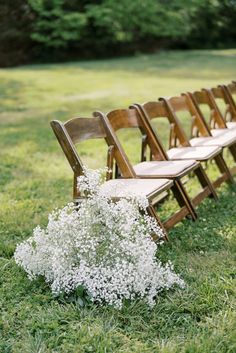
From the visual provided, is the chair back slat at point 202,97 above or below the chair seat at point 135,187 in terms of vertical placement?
below

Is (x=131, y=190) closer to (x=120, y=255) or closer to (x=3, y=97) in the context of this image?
(x=120, y=255)

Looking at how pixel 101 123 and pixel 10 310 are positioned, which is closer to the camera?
pixel 10 310

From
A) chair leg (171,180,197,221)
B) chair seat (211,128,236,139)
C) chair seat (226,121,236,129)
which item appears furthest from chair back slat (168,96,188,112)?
chair leg (171,180,197,221)

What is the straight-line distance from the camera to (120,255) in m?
3.36

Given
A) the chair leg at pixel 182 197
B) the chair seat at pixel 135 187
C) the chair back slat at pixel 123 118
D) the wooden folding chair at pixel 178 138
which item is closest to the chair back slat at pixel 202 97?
the wooden folding chair at pixel 178 138

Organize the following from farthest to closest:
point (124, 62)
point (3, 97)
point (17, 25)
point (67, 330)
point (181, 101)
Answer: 1. point (17, 25)
2. point (124, 62)
3. point (3, 97)
4. point (181, 101)
5. point (67, 330)

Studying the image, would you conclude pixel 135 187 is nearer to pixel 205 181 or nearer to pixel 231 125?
pixel 205 181

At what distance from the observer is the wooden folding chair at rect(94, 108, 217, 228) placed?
14.8 feet

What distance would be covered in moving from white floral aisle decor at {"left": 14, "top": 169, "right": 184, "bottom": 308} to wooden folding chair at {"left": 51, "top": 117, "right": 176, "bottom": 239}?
34 cm

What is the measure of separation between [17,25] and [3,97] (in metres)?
13.2

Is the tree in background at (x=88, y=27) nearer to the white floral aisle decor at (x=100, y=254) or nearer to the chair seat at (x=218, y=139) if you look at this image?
the chair seat at (x=218, y=139)

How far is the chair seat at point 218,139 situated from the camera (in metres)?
5.70

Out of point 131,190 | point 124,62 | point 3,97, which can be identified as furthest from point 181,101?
point 124,62

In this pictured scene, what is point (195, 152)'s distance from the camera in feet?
17.5
